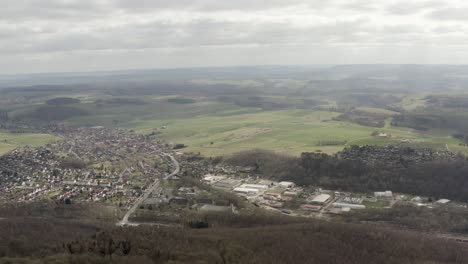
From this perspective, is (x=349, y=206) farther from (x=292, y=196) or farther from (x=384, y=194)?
(x=292, y=196)

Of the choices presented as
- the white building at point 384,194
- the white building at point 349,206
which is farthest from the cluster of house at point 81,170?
the white building at point 384,194

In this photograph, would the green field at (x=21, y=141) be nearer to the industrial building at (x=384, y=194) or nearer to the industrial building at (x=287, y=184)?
the industrial building at (x=287, y=184)

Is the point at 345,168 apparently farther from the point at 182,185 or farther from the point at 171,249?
the point at 171,249

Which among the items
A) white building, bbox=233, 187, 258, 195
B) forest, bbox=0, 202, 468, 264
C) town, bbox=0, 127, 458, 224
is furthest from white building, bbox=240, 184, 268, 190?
forest, bbox=0, 202, 468, 264

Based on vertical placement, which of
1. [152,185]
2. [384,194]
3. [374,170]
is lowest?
[152,185]

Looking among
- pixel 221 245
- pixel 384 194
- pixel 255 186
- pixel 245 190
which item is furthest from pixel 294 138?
pixel 221 245

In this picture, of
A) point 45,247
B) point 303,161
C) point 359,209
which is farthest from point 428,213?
point 45,247
